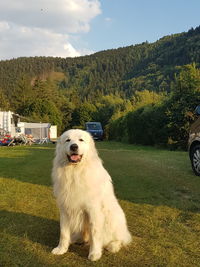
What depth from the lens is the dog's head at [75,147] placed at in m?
3.20

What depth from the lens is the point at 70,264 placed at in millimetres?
3109

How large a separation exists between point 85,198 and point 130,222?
5.45 feet

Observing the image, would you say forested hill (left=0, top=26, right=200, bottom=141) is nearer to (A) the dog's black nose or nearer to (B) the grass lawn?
(B) the grass lawn

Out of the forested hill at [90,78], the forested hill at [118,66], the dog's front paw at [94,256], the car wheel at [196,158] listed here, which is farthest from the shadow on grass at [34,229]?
the forested hill at [118,66]

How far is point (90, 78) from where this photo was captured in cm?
12294

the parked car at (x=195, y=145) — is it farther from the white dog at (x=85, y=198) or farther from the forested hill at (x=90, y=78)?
the forested hill at (x=90, y=78)

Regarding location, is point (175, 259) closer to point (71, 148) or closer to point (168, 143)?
point (71, 148)

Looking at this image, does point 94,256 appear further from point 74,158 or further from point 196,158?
point 196,158

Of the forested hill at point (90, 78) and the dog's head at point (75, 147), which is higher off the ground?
the forested hill at point (90, 78)

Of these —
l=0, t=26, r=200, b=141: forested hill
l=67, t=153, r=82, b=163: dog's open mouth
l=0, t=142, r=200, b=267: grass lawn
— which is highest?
l=0, t=26, r=200, b=141: forested hill

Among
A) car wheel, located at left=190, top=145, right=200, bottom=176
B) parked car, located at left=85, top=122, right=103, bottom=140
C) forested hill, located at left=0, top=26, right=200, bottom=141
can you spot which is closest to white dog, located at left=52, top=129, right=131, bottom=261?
car wheel, located at left=190, top=145, right=200, bottom=176

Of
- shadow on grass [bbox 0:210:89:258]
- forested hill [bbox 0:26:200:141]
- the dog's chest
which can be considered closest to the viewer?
the dog's chest

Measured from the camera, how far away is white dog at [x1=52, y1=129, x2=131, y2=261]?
10.4 feet

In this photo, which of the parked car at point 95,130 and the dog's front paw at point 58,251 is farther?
the parked car at point 95,130
